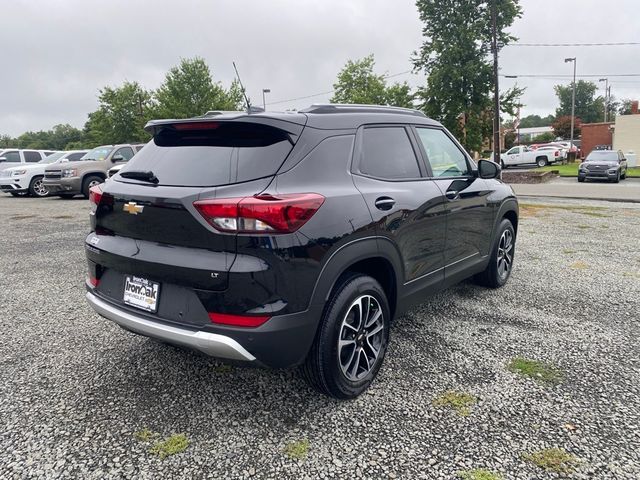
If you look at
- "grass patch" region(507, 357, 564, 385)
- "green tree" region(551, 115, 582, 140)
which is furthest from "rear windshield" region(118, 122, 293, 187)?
"green tree" region(551, 115, 582, 140)

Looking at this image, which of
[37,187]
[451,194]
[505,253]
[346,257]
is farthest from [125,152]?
[346,257]

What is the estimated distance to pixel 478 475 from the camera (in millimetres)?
2156

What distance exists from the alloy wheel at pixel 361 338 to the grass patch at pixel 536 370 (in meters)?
0.99

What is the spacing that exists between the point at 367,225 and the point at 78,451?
1931mm

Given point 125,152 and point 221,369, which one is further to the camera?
point 125,152

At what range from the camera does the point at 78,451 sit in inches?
91.4

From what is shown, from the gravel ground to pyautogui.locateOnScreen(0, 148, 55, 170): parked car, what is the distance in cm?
1799

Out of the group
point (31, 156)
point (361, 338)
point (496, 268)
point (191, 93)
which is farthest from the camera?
point (191, 93)

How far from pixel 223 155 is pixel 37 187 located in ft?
55.3

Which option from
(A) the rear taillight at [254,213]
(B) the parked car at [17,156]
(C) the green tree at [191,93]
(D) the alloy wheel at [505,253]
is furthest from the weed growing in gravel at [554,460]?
(C) the green tree at [191,93]

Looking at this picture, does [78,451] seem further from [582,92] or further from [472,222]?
[582,92]

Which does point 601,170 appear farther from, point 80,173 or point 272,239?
point 272,239

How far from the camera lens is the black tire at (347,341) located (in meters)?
2.56

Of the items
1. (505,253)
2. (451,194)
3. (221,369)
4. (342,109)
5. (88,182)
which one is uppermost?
(342,109)
